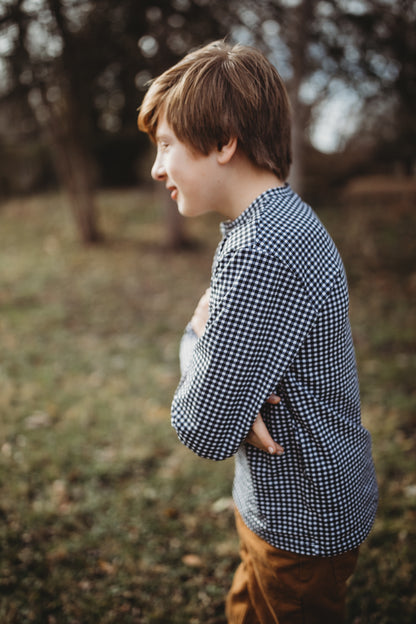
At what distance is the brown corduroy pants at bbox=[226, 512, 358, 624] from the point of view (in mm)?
1385

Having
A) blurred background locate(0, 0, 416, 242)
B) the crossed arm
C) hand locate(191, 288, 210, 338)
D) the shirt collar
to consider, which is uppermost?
blurred background locate(0, 0, 416, 242)

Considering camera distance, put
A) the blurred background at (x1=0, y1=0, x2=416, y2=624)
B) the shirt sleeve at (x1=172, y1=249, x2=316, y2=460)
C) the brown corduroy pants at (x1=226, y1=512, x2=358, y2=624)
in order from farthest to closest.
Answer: the blurred background at (x1=0, y1=0, x2=416, y2=624)
the brown corduroy pants at (x1=226, y1=512, x2=358, y2=624)
the shirt sleeve at (x1=172, y1=249, x2=316, y2=460)

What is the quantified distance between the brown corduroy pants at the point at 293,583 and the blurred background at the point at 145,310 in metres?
0.79

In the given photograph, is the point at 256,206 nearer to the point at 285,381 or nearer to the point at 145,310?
the point at 285,381

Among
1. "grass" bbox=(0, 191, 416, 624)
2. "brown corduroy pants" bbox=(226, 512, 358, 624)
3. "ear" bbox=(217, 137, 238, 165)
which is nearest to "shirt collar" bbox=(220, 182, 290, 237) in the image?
"ear" bbox=(217, 137, 238, 165)

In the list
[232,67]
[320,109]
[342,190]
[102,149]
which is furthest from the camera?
[102,149]

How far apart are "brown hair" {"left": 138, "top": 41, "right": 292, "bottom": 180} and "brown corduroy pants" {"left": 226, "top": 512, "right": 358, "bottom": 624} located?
3.88 feet

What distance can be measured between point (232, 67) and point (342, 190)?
9.91 m

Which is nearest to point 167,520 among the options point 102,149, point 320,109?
point 320,109

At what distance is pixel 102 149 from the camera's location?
13.3 metres

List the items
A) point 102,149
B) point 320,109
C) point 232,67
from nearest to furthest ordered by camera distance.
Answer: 1. point 232,67
2. point 320,109
3. point 102,149

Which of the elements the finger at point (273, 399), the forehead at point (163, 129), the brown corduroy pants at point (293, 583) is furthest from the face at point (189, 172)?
the brown corduroy pants at point (293, 583)

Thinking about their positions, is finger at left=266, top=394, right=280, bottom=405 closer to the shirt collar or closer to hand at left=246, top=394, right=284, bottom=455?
hand at left=246, top=394, right=284, bottom=455

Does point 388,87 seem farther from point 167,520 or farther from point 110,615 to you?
point 110,615
